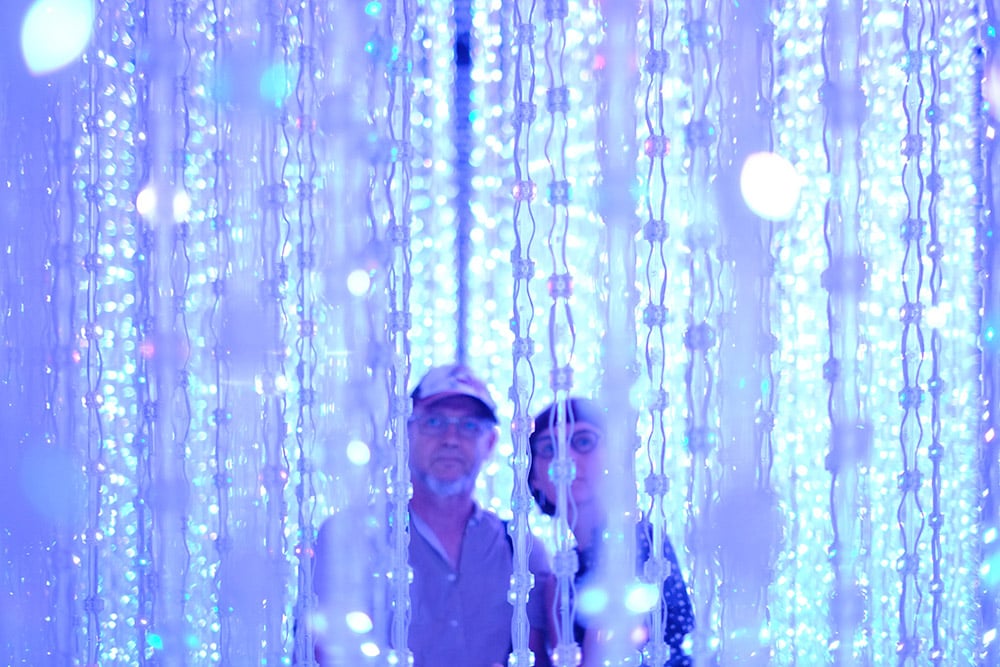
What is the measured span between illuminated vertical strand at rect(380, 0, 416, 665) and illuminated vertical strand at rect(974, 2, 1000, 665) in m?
0.66

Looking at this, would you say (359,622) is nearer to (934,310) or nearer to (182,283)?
(182,283)

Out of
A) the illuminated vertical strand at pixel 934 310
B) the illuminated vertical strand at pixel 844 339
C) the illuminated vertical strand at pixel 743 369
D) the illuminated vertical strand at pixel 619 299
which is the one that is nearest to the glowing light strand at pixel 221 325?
the illuminated vertical strand at pixel 619 299

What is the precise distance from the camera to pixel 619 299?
1.09 metres

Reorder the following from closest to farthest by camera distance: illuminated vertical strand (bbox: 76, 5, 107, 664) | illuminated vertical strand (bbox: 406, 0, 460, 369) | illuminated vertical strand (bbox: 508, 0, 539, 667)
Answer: illuminated vertical strand (bbox: 508, 0, 539, 667), illuminated vertical strand (bbox: 76, 5, 107, 664), illuminated vertical strand (bbox: 406, 0, 460, 369)

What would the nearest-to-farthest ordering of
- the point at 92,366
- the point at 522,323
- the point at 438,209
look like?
the point at 522,323 < the point at 92,366 < the point at 438,209

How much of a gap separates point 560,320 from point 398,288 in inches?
7.4

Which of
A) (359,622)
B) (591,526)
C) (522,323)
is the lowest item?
(359,622)

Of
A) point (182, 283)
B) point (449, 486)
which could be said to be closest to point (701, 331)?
point (449, 486)

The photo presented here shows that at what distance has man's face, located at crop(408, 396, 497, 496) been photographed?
1.21 meters

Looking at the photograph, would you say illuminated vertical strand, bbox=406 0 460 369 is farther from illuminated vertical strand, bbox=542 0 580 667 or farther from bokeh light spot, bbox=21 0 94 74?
bokeh light spot, bbox=21 0 94 74

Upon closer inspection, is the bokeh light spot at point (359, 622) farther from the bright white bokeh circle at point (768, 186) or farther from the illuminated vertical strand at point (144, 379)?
the bright white bokeh circle at point (768, 186)

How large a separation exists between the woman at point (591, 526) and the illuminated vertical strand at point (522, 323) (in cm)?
6

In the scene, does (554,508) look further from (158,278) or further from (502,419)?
(158,278)

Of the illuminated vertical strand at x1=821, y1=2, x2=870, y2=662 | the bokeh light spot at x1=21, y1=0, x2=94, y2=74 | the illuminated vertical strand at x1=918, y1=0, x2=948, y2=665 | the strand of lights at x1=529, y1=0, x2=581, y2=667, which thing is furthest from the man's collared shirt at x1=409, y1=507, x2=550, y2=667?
the bokeh light spot at x1=21, y1=0, x2=94, y2=74
